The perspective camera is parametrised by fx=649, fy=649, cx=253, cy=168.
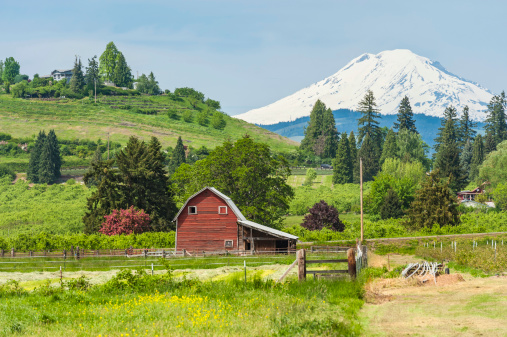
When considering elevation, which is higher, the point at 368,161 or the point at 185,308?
the point at 368,161

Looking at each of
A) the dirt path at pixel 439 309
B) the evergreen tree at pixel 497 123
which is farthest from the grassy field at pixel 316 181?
the dirt path at pixel 439 309

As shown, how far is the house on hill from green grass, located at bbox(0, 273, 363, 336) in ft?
→ 111

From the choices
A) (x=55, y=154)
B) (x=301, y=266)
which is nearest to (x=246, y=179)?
(x=301, y=266)

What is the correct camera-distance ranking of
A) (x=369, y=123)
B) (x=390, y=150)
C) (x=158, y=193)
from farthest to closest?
(x=369, y=123), (x=390, y=150), (x=158, y=193)

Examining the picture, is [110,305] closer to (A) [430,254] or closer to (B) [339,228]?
(A) [430,254]

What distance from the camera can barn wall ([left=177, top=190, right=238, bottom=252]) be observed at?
60969 mm

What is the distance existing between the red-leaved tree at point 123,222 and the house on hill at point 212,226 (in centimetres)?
800

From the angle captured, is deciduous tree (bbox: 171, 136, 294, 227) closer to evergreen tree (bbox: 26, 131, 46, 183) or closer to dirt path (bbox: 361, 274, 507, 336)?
dirt path (bbox: 361, 274, 507, 336)

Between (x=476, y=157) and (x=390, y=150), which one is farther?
(x=390, y=150)

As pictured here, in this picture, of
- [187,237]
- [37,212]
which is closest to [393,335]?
[187,237]

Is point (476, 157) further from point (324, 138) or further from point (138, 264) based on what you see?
point (138, 264)

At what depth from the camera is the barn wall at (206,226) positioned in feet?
200

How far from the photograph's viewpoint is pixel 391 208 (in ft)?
341

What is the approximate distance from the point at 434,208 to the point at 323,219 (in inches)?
566
